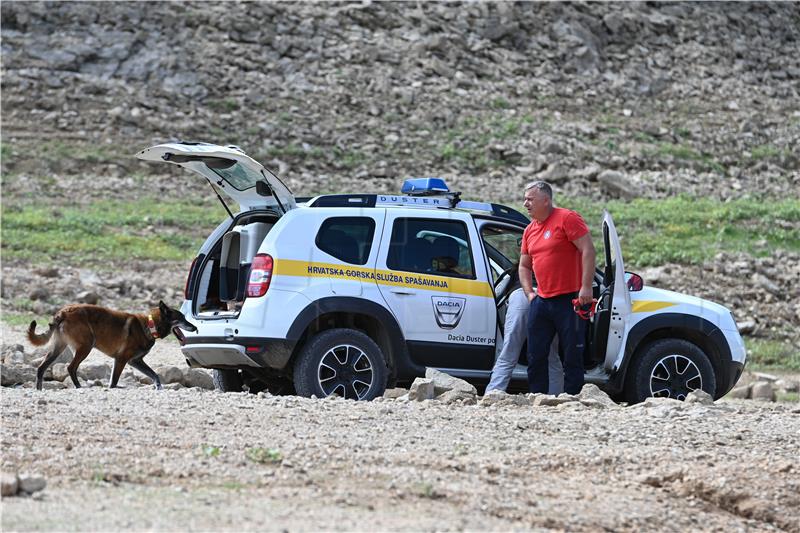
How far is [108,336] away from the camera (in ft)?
35.9

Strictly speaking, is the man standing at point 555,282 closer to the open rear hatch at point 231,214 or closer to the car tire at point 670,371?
the car tire at point 670,371

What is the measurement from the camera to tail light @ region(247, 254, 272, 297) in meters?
9.67

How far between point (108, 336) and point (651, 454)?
5.36 metres

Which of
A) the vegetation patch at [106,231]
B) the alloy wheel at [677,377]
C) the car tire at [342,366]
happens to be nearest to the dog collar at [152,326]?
the car tire at [342,366]

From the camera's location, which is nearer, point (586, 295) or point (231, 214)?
point (586, 295)

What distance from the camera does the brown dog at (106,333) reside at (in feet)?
35.1

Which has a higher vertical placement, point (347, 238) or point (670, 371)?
point (347, 238)

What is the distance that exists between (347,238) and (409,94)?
937 inches

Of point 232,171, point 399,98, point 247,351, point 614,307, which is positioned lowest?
point 247,351

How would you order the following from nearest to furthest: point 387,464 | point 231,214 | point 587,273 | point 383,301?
point 387,464
point 587,273
point 383,301
point 231,214

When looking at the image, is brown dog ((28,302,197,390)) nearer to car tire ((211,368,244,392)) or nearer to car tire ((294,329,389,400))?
car tire ((211,368,244,392))

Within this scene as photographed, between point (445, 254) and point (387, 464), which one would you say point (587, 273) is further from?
point (387, 464)

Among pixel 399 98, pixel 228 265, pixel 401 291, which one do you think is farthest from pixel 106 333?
pixel 399 98

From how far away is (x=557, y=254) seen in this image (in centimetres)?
997
